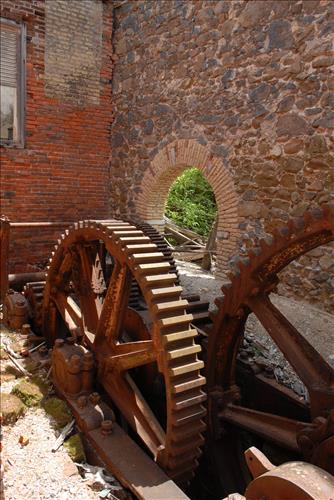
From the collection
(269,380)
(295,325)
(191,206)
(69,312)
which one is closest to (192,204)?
(191,206)

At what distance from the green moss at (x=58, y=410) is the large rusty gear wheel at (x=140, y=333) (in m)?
0.33

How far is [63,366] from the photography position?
329 cm

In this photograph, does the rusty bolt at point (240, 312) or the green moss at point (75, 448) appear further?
the rusty bolt at point (240, 312)

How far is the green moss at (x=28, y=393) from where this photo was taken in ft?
10.7

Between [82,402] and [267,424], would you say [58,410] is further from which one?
[267,424]

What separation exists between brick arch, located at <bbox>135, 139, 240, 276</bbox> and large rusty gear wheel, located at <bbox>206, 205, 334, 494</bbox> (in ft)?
10.4

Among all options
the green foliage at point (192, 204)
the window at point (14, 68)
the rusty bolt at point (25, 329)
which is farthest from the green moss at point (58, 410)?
the green foliage at point (192, 204)

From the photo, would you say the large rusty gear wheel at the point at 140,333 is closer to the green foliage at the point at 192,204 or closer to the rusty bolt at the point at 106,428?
the rusty bolt at the point at 106,428

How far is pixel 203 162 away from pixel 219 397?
4421 mm

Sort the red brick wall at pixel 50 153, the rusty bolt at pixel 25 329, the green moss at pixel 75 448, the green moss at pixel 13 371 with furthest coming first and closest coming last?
the red brick wall at pixel 50 153
the rusty bolt at pixel 25 329
the green moss at pixel 13 371
the green moss at pixel 75 448

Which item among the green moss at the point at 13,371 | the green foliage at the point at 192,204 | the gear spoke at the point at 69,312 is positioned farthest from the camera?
the green foliage at the point at 192,204

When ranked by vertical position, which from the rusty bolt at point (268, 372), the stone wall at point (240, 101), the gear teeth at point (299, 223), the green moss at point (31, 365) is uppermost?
the stone wall at point (240, 101)

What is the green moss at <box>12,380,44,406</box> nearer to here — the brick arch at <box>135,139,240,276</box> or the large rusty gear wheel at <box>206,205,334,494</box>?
the large rusty gear wheel at <box>206,205,334,494</box>

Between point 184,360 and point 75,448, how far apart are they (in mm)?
979
